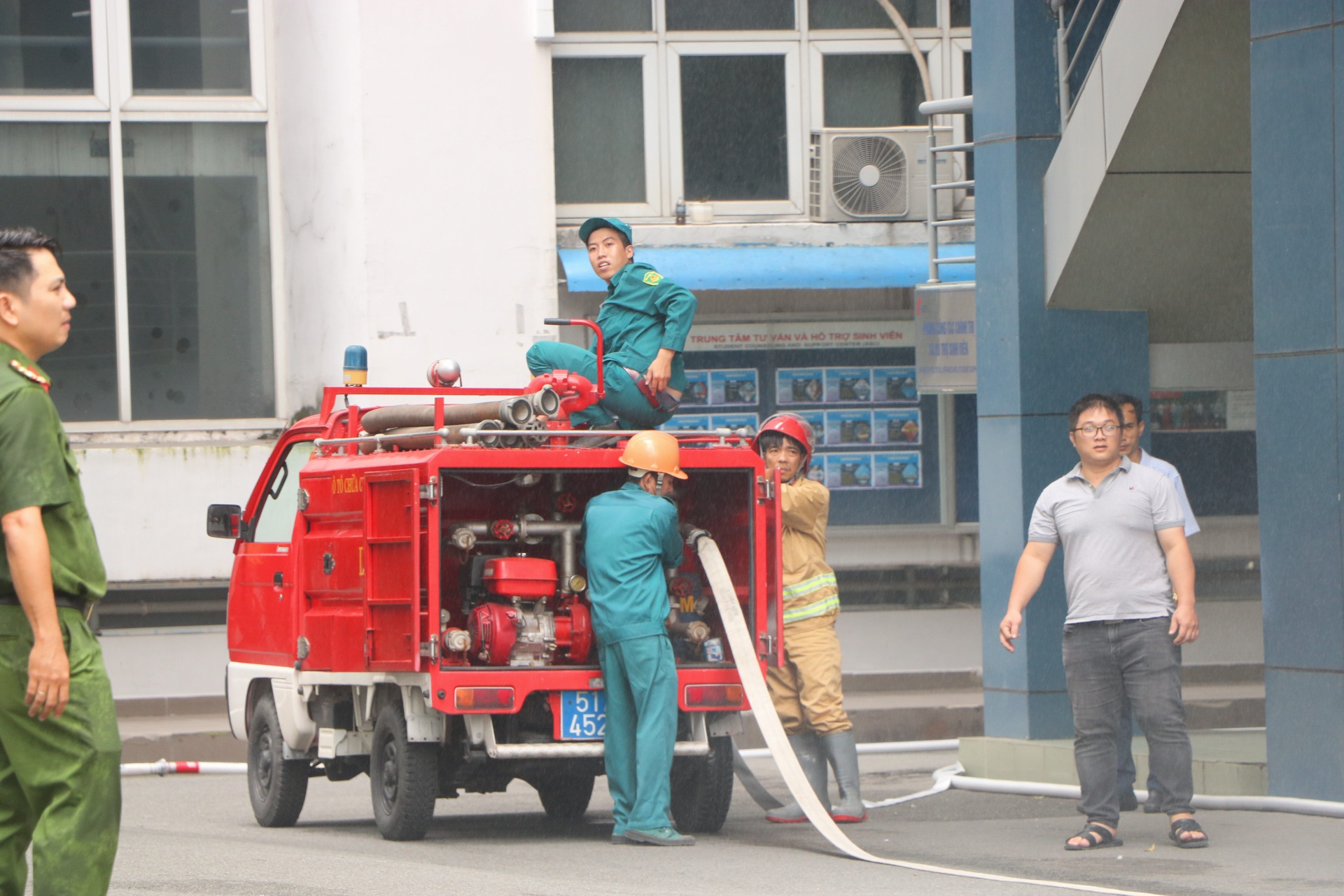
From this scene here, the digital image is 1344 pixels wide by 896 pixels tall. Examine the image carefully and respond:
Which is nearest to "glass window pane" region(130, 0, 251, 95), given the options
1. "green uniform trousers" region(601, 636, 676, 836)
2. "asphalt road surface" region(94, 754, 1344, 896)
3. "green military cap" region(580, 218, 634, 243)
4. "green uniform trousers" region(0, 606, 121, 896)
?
"asphalt road surface" region(94, 754, 1344, 896)

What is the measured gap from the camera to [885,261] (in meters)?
16.7

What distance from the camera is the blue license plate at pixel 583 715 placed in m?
8.59

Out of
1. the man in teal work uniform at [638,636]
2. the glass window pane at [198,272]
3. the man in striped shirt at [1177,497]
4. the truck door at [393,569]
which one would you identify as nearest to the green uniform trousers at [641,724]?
the man in teal work uniform at [638,636]

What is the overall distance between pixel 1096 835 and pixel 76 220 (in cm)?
1119

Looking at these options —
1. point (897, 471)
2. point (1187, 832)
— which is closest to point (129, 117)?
point (897, 471)

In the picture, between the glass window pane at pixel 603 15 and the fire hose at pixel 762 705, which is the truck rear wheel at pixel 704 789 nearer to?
the fire hose at pixel 762 705

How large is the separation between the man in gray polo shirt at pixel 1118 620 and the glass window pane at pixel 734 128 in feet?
30.4

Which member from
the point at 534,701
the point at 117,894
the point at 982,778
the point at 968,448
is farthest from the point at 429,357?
the point at 117,894

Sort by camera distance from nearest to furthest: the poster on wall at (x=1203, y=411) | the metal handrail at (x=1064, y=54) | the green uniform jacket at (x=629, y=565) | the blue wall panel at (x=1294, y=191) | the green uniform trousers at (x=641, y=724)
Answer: the green uniform trousers at (x=641, y=724) → the green uniform jacket at (x=629, y=565) → the blue wall panel at (x=1294, y=191) → the metal handrail at (x=1064, y=54) → the poster on wall at (x=1203, y=411)

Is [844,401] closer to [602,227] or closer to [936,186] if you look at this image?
[936,186]

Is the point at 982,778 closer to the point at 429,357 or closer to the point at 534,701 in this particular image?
the point at 534,701

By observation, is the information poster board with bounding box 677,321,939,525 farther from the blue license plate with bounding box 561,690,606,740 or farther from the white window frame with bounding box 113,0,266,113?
the blue license plate with bounding box 561,690,606,740

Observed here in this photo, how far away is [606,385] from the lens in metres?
9.12

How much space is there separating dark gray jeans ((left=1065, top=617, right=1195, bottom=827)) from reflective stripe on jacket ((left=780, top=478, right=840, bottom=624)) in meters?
1.38
